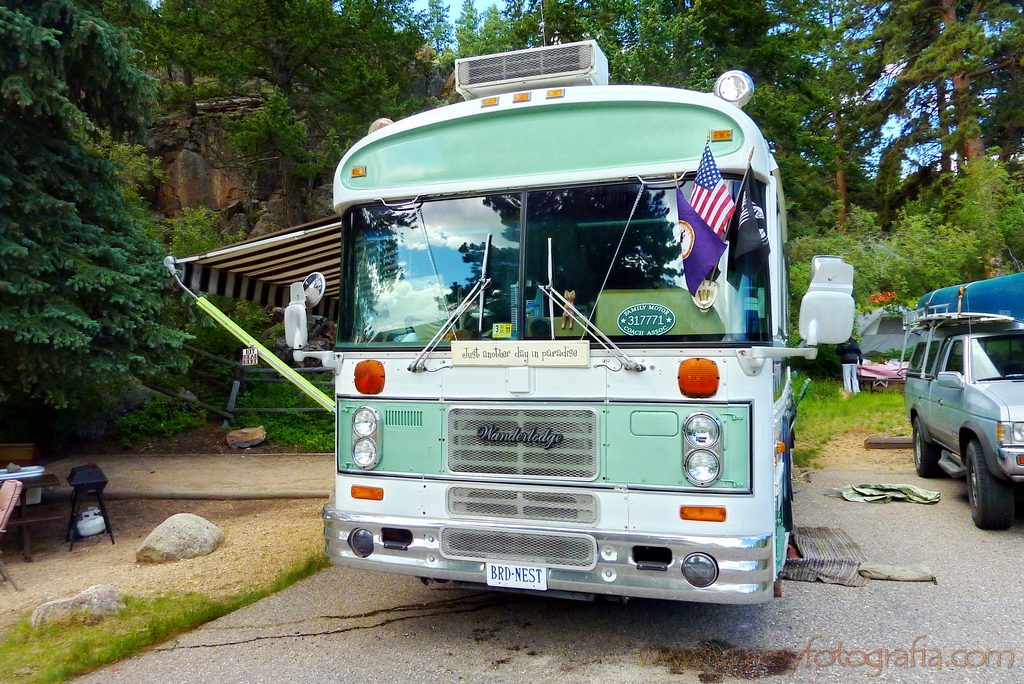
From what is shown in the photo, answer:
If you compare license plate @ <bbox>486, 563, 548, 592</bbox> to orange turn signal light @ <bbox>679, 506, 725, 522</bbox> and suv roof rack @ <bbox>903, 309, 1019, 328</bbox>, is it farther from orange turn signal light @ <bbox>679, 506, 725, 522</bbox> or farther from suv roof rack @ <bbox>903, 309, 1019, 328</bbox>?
suv roof rack @ <bbox>903, 309, 1019, 328</bbox>

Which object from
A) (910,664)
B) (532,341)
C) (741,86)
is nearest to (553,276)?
(532,341)

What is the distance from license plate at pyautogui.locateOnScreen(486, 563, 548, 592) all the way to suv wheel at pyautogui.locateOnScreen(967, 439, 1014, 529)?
5138 millimetres

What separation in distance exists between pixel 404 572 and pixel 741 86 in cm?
357

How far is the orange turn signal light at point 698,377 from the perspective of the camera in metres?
4.05

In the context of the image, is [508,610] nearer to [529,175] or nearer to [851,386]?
[529,175]

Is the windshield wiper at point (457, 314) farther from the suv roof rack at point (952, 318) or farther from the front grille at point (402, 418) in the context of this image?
the suv roof rack at point (952, 318)

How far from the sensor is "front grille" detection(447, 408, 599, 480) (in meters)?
4.28

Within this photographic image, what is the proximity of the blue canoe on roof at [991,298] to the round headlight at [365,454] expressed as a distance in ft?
22.4

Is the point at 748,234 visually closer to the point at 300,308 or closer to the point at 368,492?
the point at 368,492

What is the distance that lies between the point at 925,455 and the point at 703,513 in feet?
23.4

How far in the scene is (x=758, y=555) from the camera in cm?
396

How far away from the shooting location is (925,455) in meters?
9.80

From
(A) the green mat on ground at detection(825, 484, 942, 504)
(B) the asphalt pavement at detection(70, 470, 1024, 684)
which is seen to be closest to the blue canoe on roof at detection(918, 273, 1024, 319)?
(A) the green mat on ground at detection(825, 484, 942, 504)

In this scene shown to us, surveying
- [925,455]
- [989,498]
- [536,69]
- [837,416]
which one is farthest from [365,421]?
[837,416]
